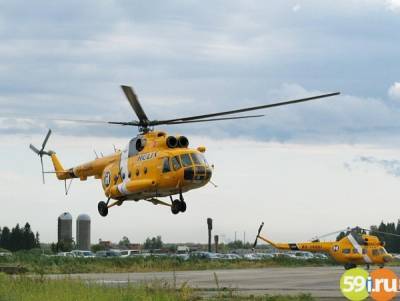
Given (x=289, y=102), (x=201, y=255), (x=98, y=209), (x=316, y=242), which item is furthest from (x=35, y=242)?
(x=289, y=102)

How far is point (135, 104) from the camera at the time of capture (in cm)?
3709

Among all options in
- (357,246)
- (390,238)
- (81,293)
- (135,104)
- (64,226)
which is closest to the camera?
(81,293)

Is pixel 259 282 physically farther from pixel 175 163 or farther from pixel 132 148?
pixel 132 148

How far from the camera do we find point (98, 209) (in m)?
40.0

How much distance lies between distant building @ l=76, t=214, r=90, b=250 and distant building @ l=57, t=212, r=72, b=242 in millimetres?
Answer: 2476

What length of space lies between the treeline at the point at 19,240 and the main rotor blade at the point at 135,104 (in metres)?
106

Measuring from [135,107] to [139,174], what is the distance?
3.33 metres

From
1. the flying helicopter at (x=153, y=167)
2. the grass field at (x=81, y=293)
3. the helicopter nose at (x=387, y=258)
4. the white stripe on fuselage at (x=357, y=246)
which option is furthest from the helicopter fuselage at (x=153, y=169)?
the helicopter nose at (x=387, y=258)

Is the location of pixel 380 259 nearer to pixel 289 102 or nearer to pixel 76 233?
pixel 289 102

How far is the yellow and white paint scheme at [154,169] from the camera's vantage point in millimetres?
34469

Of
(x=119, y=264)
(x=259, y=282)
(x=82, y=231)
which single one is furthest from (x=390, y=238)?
(x=259, y=282)

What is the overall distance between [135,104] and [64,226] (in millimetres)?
88134

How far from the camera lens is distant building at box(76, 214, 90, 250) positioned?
409 feet

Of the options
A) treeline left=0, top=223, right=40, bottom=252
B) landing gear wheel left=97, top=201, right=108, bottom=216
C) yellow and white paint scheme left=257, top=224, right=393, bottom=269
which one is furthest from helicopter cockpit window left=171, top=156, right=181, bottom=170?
treeline left=0, top=223, right=40, bottom=252
